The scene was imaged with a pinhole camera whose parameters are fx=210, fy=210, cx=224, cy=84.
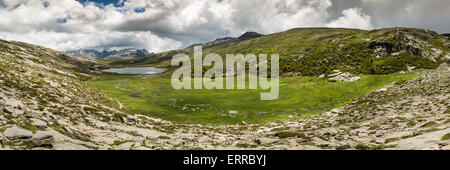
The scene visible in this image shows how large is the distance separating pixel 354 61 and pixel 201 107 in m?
106

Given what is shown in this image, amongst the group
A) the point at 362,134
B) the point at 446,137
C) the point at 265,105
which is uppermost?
the point at 446,137

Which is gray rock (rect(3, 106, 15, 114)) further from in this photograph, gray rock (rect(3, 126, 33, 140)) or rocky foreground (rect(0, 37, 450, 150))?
gray rock (rect(3, 126, 33, 140))

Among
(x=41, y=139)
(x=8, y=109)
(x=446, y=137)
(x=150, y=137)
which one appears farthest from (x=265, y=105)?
(x=41, y=139)

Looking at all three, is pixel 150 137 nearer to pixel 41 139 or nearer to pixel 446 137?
pixel 41 139

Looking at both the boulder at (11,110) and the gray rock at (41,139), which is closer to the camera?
the gray rock at (41,139)

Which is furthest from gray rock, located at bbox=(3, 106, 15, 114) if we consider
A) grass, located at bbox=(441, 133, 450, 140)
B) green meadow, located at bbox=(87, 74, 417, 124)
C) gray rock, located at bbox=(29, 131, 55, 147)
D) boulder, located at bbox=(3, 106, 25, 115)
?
grass, located at bbox=(441, 133, 450, 140)

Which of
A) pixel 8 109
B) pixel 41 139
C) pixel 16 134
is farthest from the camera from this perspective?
pixel 8 109

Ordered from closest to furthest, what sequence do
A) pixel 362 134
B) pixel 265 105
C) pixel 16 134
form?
pixel 16 134 → pixel 362 134 → pixel 265 105

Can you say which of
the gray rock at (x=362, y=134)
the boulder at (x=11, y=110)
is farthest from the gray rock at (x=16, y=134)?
the gray rock at (x=362, y=134)

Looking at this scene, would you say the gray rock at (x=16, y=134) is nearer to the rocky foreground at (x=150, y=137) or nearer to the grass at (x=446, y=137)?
the rocky foreground at (x=150, y=137)

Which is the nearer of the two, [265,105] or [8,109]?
[8,109]

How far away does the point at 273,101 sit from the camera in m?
62.5
